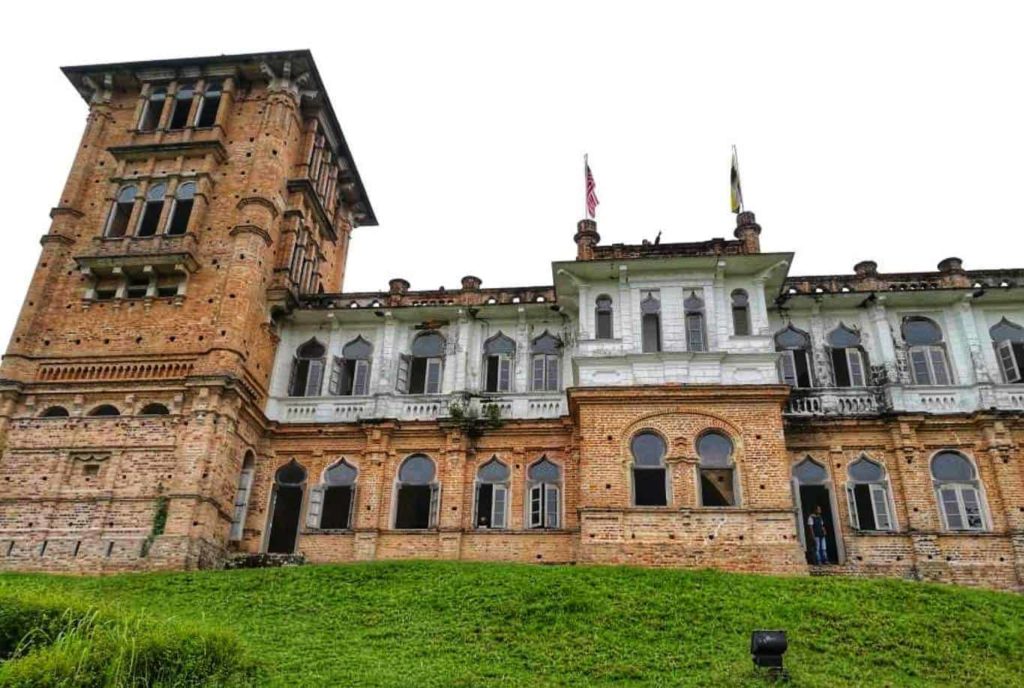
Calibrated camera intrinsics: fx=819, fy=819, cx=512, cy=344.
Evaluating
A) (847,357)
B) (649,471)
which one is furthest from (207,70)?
(847,357)

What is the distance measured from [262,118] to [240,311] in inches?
315

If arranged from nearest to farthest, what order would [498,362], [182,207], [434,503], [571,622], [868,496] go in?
1. [571,622]
2. [868,496]
3. [434,503]
4. [498,362]
5. [182,207]

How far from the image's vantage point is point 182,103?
94.3 ft

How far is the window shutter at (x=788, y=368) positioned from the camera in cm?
2375

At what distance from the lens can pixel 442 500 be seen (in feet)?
75.5

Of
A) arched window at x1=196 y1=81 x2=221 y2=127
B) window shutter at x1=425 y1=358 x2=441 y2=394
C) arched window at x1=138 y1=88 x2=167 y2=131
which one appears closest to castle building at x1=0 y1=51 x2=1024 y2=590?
window shutter at x1=425 y1=358 x2=441 y2=394

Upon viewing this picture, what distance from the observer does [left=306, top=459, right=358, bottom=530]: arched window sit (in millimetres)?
23391

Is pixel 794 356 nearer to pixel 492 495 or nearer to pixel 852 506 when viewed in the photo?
pixel 852 506

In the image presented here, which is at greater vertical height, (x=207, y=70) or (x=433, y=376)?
(x=207, y=70)

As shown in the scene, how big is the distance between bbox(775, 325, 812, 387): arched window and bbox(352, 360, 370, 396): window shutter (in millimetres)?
12384

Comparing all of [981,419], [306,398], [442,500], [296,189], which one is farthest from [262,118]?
[981,419]

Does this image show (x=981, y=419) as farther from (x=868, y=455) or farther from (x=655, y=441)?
(x=655, y=441)

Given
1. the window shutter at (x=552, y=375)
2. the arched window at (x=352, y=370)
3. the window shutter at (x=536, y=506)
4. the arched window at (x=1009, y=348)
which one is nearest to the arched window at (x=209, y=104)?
the arched window at (x=352, y=370)

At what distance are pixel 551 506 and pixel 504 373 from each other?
4.53 metres
